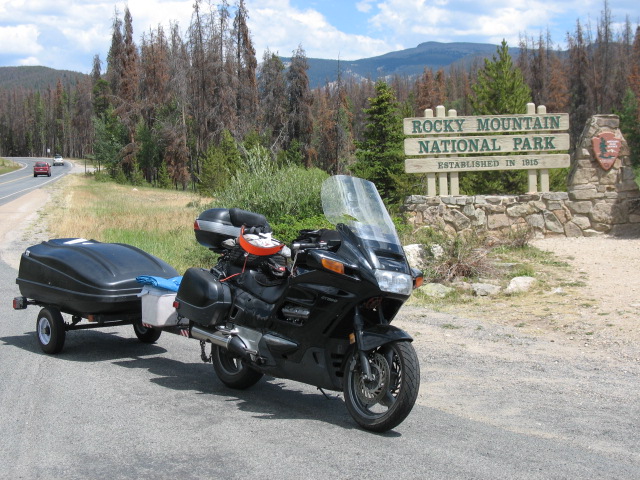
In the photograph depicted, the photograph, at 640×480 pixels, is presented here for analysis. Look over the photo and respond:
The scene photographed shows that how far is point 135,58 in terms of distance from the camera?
78375 millimetres

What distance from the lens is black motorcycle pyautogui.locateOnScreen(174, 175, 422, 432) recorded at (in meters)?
4.74

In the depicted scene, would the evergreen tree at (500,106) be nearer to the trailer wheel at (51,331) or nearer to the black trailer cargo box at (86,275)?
the black trailer cargo box at (86,275)

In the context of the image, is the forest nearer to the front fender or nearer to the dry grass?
the dry grass

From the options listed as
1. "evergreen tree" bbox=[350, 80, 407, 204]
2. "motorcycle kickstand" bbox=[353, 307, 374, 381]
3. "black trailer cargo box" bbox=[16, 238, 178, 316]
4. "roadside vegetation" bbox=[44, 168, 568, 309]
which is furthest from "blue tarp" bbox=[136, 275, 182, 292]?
"evergreen tree" bbox=[350, 80, 407, 204]

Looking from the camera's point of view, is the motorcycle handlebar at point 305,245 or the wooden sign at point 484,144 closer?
the motorcycle handlebar at point 305,245

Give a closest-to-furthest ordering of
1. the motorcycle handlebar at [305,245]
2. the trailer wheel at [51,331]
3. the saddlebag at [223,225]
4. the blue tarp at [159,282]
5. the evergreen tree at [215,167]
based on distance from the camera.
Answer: the motorcycle handlebar at [305,245]
the saddlebag at [223,225]
the blue tarp at [159,282]
the trailer wheel at [51,331]
the evergreen tree at [215,167]

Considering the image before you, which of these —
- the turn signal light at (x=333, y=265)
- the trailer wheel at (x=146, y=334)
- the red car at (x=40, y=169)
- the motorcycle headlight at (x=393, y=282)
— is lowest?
the trailer wheel at (x=146, y=334)

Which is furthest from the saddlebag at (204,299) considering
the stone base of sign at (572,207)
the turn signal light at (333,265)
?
the stone base of sign at (572,207)

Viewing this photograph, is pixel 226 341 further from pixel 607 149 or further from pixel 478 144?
pixel 607 149

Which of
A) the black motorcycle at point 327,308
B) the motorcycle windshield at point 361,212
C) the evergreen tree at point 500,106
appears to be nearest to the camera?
the black motorcycle at point 327,308

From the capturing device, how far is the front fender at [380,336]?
4.68 metres

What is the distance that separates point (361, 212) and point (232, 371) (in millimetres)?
1969

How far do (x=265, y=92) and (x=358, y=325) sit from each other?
63.6 metres

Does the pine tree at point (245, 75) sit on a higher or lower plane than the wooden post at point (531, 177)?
higher
